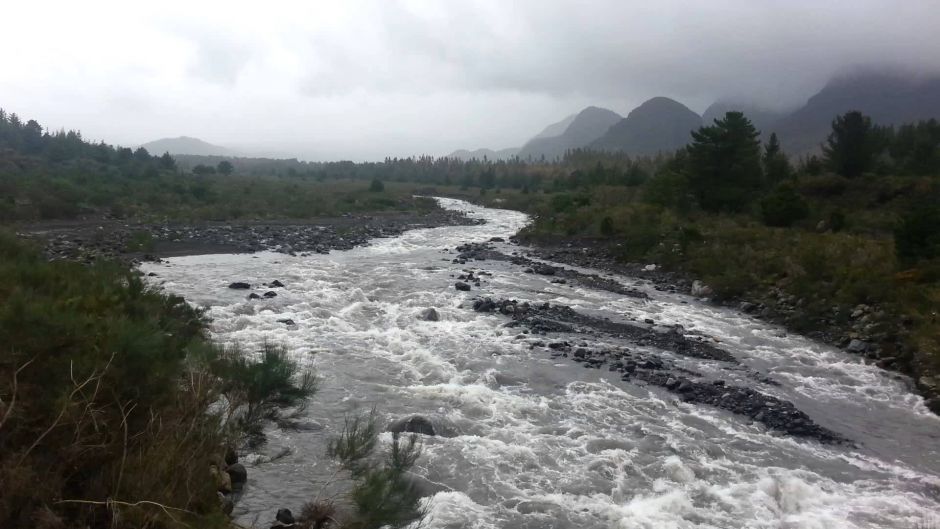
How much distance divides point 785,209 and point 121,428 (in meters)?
23.9

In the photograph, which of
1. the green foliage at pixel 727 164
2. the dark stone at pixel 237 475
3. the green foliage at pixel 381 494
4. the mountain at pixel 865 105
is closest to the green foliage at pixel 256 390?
the dark stone at pixel 237 475

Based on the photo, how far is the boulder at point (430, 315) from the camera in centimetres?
1354

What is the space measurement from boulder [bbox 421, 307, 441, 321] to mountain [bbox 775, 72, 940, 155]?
136893 millimetres

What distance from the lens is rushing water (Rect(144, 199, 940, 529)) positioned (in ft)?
19.8

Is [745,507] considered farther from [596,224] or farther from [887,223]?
[596,224]

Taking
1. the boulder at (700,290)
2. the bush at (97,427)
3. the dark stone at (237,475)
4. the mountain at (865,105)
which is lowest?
the dark stone at (237,475)

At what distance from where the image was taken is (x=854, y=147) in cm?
3002

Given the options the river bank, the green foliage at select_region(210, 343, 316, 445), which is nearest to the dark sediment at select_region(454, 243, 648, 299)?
the river bank

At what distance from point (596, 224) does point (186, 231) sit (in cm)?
2065

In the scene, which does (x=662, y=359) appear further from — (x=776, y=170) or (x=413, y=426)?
(x=776, y=170)

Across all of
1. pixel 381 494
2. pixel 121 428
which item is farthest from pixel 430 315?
pixel 121 428

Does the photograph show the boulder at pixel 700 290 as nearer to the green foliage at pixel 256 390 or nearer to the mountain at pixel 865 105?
the green foliage at pixel 256 390

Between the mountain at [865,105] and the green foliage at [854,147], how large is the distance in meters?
110

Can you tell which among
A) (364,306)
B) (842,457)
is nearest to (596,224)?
(364,306)
